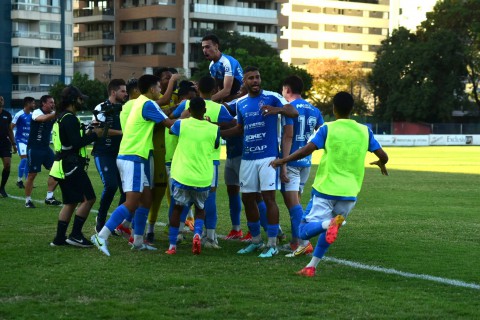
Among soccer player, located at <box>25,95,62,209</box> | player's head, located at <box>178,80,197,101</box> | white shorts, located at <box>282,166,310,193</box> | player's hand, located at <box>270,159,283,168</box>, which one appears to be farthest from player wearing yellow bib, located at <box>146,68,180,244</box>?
soccer player, located at <box>25,95,62,209</box>

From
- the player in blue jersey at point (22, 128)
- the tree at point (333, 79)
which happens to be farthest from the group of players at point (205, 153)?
the tree at point (333, 79)

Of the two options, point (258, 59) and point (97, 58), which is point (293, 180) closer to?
point (258, 59)

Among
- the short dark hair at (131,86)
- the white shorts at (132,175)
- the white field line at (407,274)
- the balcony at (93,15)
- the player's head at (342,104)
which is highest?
the balcony at (93,15)

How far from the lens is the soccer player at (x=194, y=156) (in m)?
10.8

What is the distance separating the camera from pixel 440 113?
9069 cm

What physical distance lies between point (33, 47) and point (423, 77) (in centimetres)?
3941

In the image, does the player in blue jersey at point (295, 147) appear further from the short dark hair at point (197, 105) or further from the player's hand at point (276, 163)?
the short dark hair at point (197, 105)

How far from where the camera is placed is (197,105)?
10.8m

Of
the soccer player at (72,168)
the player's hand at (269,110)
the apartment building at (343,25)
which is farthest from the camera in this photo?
the apartment building at (343,25)

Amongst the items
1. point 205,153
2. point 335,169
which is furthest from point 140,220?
point 335,169

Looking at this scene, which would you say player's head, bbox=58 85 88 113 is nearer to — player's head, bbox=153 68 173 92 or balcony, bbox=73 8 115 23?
player's head, bbox=153 68 173 92

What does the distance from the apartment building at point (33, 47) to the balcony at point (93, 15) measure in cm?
723

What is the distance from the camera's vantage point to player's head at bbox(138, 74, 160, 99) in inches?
440

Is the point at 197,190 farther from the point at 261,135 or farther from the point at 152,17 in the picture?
the point at 152,17
